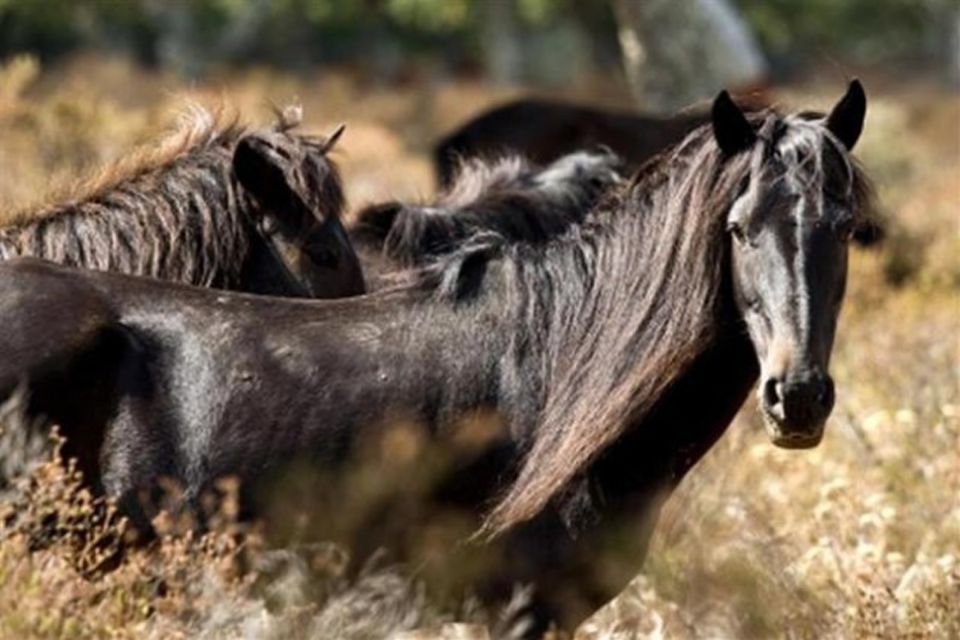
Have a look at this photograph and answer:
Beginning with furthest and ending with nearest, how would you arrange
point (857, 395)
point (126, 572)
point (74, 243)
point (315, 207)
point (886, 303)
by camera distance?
point (886, 303), point (857, 395), point (315, 207), point (74, 243), point (126, 572)

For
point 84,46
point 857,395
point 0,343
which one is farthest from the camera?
point 84,46

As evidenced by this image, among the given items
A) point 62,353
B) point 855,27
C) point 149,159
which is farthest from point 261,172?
point 855,27

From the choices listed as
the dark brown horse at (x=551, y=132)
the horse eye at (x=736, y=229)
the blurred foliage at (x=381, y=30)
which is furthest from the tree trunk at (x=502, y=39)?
the horse eye at (x=736, y=229)

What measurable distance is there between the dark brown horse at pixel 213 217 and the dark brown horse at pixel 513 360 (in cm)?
60

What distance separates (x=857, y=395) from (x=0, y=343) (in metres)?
5.49

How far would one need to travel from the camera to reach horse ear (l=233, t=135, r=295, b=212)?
7.26 meters

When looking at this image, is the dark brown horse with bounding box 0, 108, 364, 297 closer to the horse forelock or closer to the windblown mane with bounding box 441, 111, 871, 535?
the windblown mane with bounding box 441, 111, 871, 535

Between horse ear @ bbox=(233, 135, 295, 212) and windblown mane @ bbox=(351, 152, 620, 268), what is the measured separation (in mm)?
563

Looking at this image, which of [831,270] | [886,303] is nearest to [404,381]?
[831,270]

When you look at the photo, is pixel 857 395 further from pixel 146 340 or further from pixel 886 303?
pixel 146 340

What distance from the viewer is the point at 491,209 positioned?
8.34m

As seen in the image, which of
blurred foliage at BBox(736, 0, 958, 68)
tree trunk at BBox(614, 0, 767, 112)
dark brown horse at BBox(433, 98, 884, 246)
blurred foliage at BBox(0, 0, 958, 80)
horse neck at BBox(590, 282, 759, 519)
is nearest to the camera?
horse neck at BBox(590, 282, 759, 519)

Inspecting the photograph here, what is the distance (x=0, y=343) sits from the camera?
6.01 m

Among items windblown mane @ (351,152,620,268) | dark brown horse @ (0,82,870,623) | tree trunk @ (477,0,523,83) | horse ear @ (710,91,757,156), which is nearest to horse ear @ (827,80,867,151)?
dark brown horse @ (0,82,870,623)
